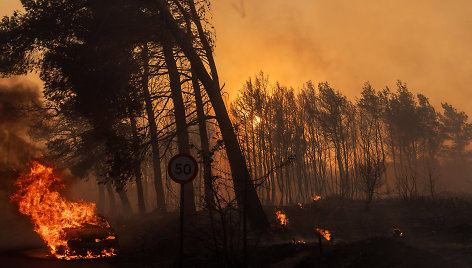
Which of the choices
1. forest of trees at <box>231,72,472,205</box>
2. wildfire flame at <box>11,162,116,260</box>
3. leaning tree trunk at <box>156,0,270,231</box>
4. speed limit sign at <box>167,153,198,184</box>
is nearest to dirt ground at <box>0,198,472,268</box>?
wildfire flame at <box>11,162,116,260</box>

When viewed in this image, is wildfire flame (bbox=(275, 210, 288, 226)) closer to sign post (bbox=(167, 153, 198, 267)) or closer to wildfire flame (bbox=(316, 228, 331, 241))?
wildfire flame (bbox=(316, 228, 331, 241))

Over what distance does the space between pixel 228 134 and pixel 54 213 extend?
7.36m

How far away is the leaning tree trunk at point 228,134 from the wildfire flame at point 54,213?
4634mm

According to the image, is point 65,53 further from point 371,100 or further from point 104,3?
point 371,100

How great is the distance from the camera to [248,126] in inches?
1721

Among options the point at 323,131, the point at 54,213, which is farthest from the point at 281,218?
the point at 323,131

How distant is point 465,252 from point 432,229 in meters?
4.59

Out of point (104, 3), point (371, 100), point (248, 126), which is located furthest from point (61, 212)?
point (371, 100)

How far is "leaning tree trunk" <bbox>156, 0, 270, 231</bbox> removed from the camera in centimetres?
1337

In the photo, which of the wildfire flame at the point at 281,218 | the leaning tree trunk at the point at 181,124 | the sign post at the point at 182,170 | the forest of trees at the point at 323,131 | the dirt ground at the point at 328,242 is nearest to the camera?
the sign post at the point at 182,170

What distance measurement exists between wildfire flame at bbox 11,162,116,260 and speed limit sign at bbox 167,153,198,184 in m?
5.30

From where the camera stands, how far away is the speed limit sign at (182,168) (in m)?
7.84

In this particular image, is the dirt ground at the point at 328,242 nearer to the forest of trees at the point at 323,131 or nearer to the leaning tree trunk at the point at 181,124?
the leaning tree trunk at the point at 181,124

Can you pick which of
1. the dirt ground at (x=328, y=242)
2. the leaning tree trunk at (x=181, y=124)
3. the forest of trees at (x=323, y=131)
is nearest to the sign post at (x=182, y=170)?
the dirt ground at (x=328, y=242)
